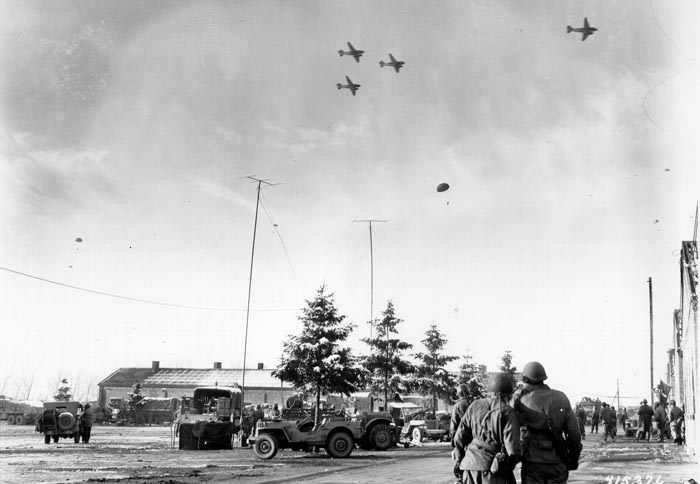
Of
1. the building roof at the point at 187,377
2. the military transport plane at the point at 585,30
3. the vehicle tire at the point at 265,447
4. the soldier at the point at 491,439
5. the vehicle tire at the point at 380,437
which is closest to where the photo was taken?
the soldier at the point at 491,439

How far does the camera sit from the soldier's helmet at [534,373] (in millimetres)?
6934

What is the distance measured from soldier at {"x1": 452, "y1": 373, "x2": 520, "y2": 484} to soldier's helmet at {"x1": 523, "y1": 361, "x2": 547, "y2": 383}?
0.20 meters

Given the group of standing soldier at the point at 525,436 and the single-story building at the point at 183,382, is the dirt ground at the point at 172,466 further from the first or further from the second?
the single-story building at the point at 183,382

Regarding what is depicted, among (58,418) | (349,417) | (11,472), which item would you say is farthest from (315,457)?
(58,418)

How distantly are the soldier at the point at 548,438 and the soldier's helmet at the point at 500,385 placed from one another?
22 centimetres

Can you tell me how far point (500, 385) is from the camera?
274 inches

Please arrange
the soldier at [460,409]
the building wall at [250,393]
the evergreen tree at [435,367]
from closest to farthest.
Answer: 1. the soldier at [460,409]
2. the evergreen tree at [435,367]
3. the building wall at [250,393]

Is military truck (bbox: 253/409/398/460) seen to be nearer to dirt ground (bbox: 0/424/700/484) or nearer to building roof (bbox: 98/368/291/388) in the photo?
dirt ground (bbox: 0/424/700/484)

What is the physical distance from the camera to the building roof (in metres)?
84.4

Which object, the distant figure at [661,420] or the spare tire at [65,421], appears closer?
the distant figure at [661,420]

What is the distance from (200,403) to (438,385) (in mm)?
25029

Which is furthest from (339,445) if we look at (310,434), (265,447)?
(265,447)

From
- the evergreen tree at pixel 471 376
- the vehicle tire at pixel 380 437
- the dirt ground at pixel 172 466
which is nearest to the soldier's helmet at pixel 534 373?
the dirt ground at pixel 172 466

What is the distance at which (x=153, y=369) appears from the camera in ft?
294
